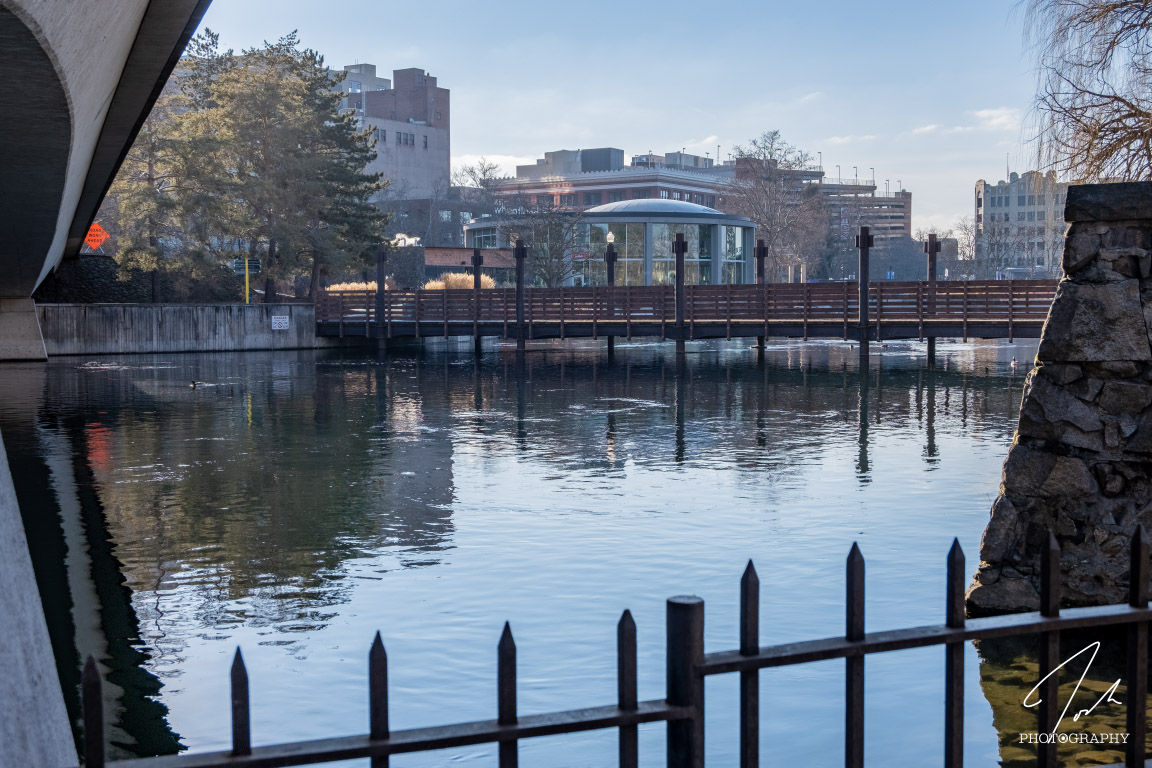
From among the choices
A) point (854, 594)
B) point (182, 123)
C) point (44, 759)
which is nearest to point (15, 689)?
point (44, 759)

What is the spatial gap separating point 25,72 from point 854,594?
23.7 ft

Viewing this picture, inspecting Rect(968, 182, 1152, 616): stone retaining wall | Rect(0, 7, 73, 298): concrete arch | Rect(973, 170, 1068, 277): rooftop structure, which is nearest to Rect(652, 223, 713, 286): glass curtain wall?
Rect(973, 170, 1068, 277): rooftop structure

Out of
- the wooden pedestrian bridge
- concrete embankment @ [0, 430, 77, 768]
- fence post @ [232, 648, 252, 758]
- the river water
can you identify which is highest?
the wooden pedestrian bridge

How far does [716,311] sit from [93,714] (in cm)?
3851

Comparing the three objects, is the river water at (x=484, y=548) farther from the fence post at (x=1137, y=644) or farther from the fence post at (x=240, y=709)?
the fence post at (x=240, y=709)

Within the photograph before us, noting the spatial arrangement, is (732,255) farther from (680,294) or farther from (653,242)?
(680,294)

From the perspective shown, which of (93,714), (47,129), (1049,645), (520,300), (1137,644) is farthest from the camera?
(520,300)

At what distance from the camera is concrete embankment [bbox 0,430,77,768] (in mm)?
4414

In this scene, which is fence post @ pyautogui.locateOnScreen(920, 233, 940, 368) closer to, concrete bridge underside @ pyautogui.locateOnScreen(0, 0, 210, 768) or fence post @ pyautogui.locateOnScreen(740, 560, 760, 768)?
concrete bridge underside @ pyautogui.locateOnScreen(0, 0, 210, 768)

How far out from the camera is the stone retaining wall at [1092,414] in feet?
24.8

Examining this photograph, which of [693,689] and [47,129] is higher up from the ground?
[47,129]

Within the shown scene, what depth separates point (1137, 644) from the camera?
4148 mm

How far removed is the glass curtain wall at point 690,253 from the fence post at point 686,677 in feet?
206

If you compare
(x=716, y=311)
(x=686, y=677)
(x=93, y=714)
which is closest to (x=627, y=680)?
(x=686, y=677)
